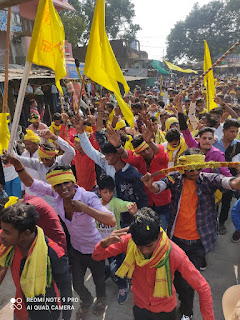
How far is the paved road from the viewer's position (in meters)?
2.83

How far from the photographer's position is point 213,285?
10.3 feet

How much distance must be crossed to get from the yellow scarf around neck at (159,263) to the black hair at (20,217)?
75 centimetres

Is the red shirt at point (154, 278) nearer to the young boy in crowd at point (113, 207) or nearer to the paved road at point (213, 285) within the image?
the young boy in crowd at point (113, 207)

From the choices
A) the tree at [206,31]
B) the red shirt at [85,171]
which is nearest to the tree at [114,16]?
the tree at [206,31]

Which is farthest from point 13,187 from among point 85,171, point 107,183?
point 107,183

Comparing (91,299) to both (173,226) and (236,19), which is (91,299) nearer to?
(173,226)

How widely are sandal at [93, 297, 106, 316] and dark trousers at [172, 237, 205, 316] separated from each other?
2.85 feet

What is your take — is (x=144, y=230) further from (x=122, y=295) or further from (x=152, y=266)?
(x=122, y=295)

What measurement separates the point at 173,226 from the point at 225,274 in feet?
4.37

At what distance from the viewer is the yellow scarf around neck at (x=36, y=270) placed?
5.81ft

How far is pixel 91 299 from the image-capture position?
2.94 metres

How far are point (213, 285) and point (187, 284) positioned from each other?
935 millimetres

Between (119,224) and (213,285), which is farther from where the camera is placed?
(213,285)

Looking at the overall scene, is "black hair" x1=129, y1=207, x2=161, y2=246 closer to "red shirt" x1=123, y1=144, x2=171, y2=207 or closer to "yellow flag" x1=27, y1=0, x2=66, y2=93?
"red shirt" x1=123, y1=144, x2=171, y2=207
